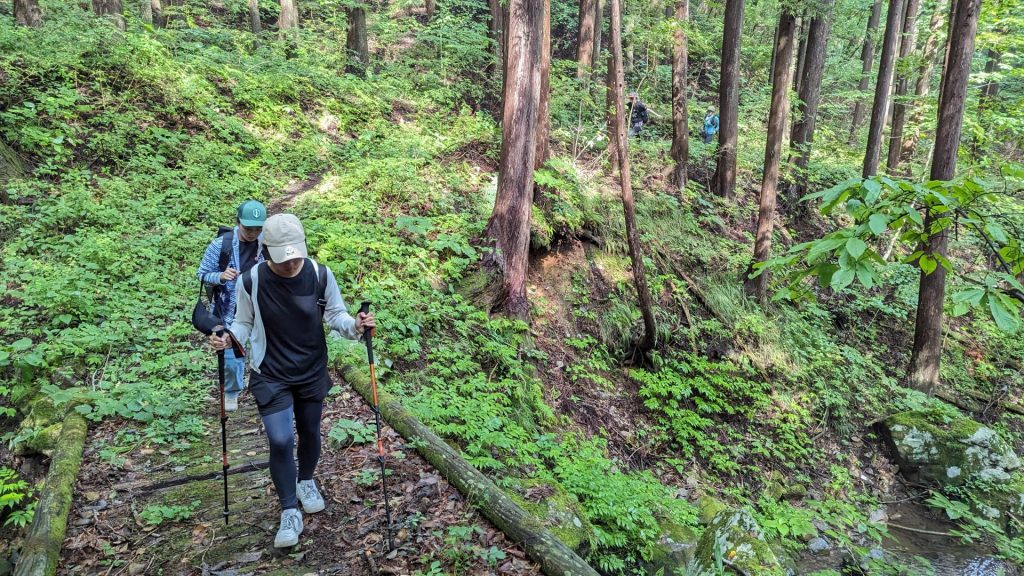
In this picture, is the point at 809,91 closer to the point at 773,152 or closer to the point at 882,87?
the point at 882,87

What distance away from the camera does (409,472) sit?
179 inches

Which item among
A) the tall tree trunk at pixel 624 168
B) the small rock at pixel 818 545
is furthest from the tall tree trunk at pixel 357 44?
the small rock at pixel 818 545

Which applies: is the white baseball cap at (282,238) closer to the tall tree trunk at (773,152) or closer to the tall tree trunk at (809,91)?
the tall tree trunk at (773,152)

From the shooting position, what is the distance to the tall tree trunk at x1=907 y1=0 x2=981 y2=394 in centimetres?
993

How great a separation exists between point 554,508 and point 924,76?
23.2 metres

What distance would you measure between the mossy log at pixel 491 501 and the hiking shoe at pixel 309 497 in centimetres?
97

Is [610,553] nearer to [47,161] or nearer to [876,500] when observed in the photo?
[876,500]

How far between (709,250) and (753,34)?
22.7 m

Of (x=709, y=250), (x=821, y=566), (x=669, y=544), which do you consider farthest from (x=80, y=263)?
(x=709, y=250)

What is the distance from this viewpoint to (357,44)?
1806cm

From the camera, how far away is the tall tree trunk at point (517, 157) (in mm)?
8250

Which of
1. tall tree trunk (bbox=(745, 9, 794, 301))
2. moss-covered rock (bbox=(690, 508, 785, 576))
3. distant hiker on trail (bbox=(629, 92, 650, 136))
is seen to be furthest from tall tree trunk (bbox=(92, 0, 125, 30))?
moss-covered rock (bbox=(690, 508, 785, 576))

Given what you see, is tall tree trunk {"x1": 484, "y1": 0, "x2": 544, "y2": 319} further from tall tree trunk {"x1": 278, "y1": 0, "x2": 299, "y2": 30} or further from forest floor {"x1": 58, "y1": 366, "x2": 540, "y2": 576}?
tall tree trunk {"x1": 278, "y1": 0, "x2": 299, "y2": 30}

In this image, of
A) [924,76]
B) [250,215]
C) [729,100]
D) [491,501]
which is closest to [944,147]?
[729,100]
